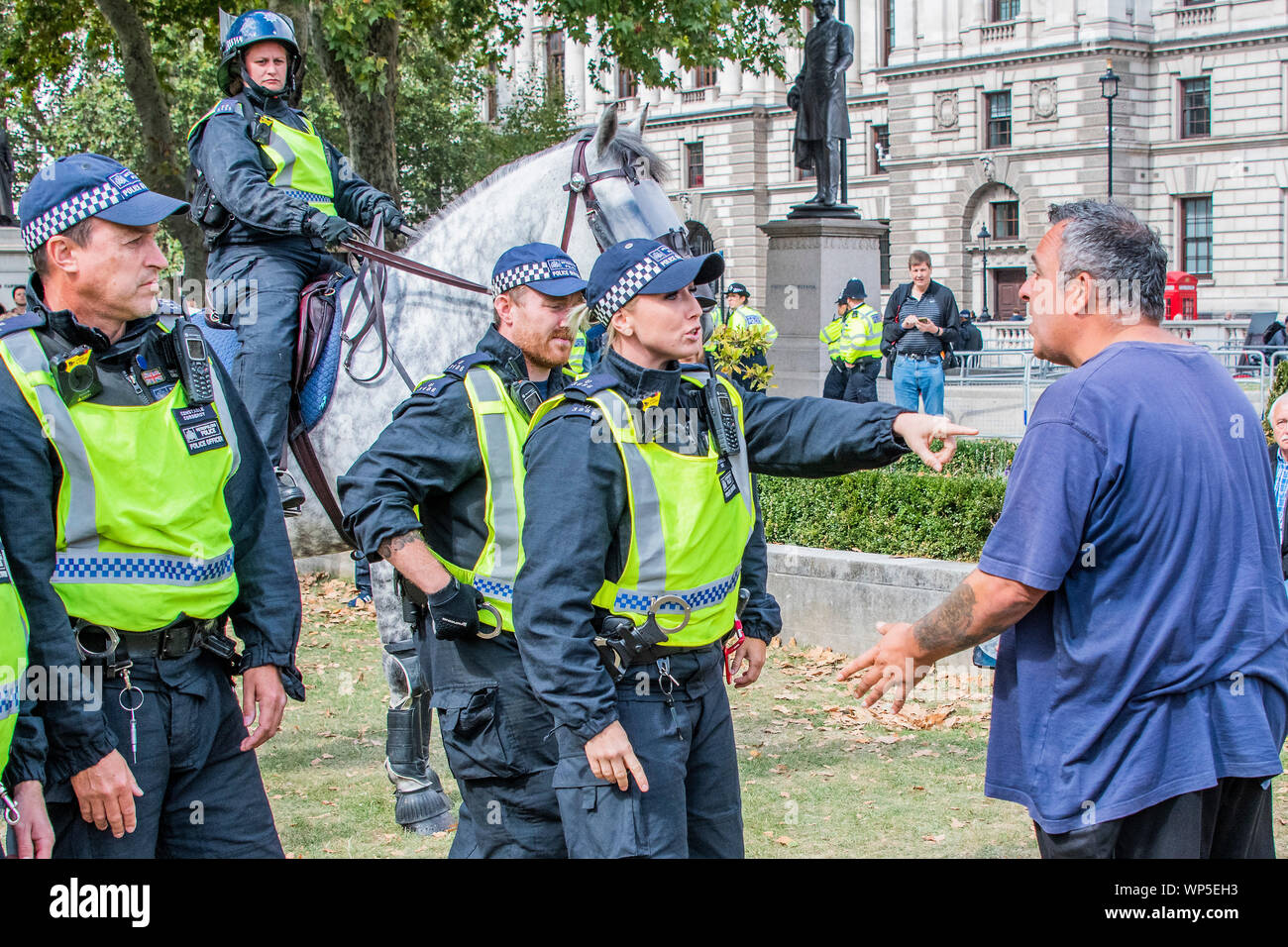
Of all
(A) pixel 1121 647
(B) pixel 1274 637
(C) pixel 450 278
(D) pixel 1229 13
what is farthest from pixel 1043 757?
(D) pixel 1229 13

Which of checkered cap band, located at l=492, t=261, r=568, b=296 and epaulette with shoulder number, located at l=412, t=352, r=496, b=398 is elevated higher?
checkered cap band, located at l=492, t=261, r=568, b=296

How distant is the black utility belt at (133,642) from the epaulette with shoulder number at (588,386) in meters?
1.14

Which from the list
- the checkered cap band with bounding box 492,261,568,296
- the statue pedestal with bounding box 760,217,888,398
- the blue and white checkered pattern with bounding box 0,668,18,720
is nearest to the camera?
the blue and white checkered pattern with bounding box 0,668,18,720

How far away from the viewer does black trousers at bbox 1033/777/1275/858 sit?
10.9 feet

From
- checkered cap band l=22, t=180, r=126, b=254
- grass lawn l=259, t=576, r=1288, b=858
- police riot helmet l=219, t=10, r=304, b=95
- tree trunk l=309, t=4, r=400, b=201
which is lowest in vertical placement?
grass lawn l=259, t=576, r=1288, b=858

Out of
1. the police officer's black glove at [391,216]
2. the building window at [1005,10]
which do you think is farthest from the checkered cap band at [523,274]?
the building window at [1005,10]

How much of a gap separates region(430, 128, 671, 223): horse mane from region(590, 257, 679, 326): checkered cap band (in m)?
2.88

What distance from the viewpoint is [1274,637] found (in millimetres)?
3389

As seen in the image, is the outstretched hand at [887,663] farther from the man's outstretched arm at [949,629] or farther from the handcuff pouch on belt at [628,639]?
the handcuff pouch on belt at [628,639]

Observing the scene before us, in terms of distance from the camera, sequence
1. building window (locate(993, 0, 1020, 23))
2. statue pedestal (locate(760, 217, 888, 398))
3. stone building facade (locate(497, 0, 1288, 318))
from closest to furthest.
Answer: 1. statue pedestal (locate(760, 217, 888, 398))
2. stone building facade (locate(497, 0, 1288, 318))
3. building window (locate(993, 0, 1020, 23))

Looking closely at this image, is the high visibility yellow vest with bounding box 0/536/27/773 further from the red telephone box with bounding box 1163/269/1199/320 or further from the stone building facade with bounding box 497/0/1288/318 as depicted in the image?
the stone building facade with bounding box 497/0/1288/318

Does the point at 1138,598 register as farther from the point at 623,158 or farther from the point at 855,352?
the point at 855,352

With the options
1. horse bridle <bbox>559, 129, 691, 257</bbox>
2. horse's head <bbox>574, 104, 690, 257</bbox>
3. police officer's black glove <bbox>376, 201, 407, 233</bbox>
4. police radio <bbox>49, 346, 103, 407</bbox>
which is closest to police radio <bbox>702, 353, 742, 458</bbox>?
police radio <bbox>49, 346, 103, 407</bbox>

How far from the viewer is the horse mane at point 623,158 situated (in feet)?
22.2
